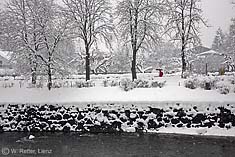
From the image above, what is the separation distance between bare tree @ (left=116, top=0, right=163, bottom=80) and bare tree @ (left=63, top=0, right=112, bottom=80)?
41.2 inches

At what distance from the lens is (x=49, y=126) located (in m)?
13.2

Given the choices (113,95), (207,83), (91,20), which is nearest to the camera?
(113,95)

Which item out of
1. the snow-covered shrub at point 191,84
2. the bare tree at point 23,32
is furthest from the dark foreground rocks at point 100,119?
the bare tree at point 23,32

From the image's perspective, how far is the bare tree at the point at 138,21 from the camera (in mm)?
22906

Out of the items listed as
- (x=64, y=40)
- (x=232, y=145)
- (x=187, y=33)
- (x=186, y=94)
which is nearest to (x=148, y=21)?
(x=187, y=33)

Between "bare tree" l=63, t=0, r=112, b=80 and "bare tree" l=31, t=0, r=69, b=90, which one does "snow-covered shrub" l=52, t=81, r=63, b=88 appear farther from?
"bare tree" l=63, t=0, r=112, b=80

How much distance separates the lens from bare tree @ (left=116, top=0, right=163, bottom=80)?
75.2 feet

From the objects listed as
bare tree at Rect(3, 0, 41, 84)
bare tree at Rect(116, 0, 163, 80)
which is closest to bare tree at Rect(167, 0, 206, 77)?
bare tree at Rect(116, 0, 163, 80)

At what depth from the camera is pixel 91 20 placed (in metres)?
22.9

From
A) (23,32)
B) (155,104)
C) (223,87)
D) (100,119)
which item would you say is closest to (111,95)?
(100,119)

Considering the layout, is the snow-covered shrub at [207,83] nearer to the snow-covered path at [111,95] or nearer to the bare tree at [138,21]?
the snow-covered path at [111,95]

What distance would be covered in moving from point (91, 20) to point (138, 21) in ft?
11.1

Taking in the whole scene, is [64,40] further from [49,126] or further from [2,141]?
[2,141]

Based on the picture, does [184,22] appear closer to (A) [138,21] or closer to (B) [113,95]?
(A) [138,21]
